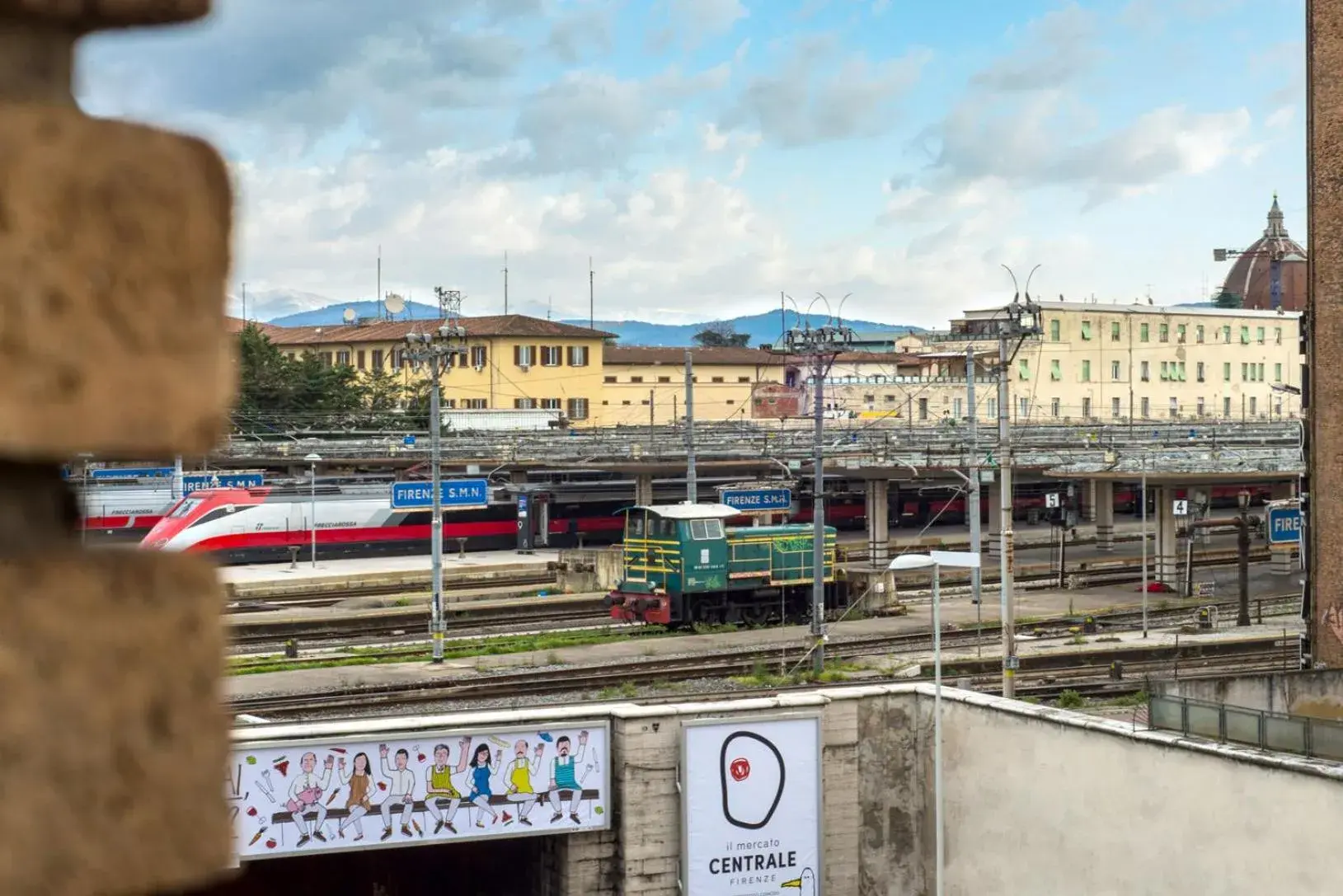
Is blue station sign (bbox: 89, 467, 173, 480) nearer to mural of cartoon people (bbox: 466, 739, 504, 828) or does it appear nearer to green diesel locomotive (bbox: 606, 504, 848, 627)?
green diesel locomotive (bbox: 606, 504, 848, 627)

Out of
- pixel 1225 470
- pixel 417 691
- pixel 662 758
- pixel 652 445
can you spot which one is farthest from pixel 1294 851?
pixel 652 445

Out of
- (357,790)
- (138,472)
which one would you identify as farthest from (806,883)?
(138,472)

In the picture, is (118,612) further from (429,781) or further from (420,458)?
(420,458)

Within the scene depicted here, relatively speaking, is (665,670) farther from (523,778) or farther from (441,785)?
(441,785)

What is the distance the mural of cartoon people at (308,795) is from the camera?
19609 mm

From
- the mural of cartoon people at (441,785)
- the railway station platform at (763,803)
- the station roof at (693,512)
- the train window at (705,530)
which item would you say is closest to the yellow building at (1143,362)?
the station roof at (693,512)

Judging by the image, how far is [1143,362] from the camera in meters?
82.3

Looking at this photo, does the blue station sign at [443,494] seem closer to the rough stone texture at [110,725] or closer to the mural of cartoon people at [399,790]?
the mural of cartoon people at [399,790]

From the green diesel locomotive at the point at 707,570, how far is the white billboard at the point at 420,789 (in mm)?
16136

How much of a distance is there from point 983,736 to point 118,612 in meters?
21.1

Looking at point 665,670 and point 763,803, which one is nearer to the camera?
point 763,803

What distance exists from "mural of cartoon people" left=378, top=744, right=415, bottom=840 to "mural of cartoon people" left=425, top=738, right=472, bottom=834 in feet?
0.78

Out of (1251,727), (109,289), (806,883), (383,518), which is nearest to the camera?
(109,289)

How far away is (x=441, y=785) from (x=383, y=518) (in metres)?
33.4
